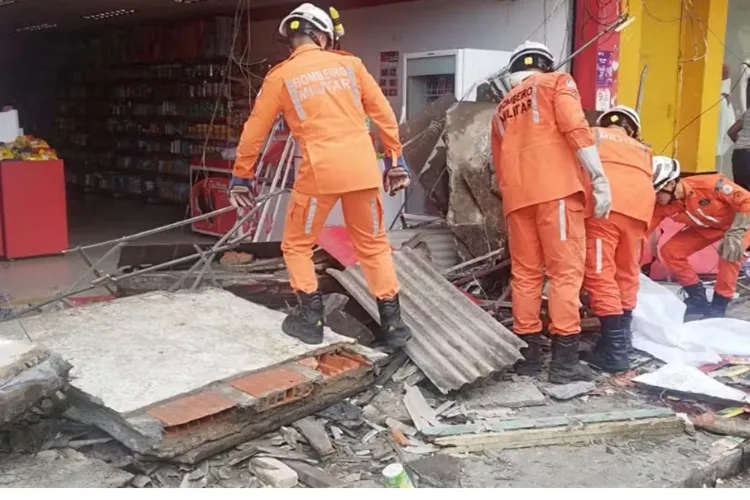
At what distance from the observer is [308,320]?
4.30 metres

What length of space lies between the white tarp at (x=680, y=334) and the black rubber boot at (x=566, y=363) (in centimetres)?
71

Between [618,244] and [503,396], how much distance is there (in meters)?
1.26

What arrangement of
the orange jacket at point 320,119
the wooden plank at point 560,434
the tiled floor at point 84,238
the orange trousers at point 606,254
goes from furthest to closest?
the tiled floor at point 84,238 < the orange trousers at point 606,254 < the orange jacket at point 320,119 < the wooden plank at point 560,434

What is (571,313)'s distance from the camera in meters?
4.49

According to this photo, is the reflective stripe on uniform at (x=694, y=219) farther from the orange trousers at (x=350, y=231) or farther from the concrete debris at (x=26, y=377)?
the concrete debris at (x=26, y=377)

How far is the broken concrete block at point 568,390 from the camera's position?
14.2 ft

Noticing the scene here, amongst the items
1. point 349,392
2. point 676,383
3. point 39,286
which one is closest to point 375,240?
point 349,392

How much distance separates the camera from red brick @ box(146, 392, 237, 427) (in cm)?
331

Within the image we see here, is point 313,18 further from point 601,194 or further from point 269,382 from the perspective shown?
point 269,382

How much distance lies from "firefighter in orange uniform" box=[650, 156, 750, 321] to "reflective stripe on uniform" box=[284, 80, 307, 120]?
252 centimetres

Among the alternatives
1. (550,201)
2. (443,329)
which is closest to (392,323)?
(443,329)

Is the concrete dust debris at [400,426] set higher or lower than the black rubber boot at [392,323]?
lower

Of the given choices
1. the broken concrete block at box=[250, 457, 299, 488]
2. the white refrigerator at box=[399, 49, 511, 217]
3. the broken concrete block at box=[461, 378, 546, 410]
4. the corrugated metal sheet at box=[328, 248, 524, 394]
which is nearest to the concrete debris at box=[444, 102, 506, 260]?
the white refrigerator at box=[399, 49, 511, 217]

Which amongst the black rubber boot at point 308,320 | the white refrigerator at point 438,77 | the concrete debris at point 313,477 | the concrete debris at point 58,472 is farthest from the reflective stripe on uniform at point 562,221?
the concrete debris at point 58,472
